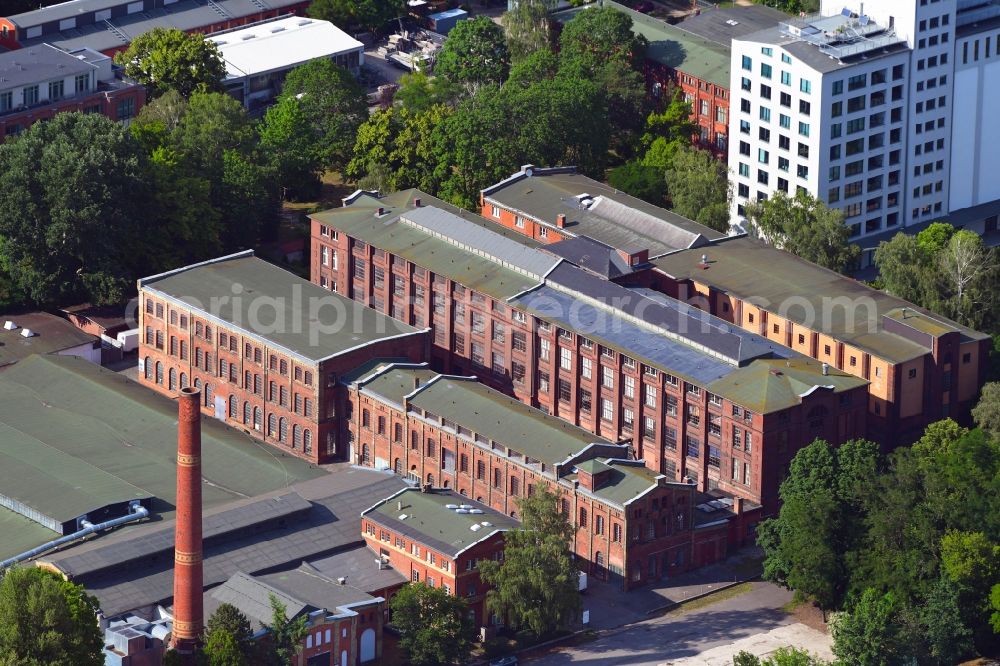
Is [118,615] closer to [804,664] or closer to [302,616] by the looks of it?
[302,616]

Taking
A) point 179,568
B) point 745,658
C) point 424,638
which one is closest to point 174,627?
point 179,568

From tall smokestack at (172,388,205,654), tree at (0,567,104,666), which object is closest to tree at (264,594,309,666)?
tall smokestack at (172,388,205,654)

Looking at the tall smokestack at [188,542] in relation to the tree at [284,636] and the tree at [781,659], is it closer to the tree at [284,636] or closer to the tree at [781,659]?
the tree at [284,636]

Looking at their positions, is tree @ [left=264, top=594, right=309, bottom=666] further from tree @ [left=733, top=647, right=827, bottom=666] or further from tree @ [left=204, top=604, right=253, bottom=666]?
tree @ [left=733, top=647, right=827, bottom=666]

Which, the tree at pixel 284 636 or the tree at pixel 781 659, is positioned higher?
the tree at pixel 284 636

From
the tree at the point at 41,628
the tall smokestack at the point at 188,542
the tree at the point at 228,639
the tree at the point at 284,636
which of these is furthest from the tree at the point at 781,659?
the tree at the point at 41,628

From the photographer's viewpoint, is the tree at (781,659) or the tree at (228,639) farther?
the tree at (781,659)
